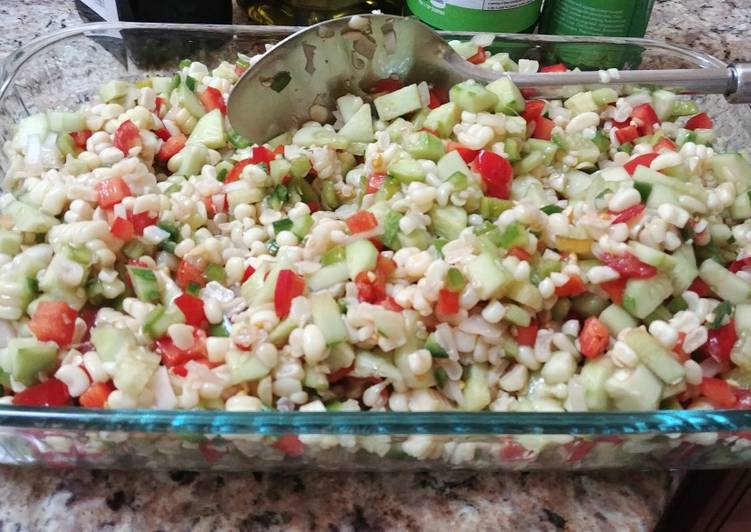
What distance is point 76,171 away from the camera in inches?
41.6

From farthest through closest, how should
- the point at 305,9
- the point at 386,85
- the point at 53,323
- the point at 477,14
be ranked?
the point at 305,9 < the point at 477,14 < the point at 386,85 < the point at 53,323

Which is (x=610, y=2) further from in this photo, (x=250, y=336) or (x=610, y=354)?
(x=250, y=336)

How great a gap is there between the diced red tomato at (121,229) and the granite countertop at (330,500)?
28cm

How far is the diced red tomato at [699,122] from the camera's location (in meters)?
1.23

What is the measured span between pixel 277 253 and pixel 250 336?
0.16 metres

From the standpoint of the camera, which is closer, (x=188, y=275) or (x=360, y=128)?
(x=188, y=275)

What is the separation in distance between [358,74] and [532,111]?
0.27 meters

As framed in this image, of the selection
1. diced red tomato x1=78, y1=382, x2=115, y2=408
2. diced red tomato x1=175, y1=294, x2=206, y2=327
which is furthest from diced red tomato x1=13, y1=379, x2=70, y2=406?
diced red tomato x1=175, y1=294, x2=206, y2=327

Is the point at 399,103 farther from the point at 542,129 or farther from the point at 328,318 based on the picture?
the point at 328,318

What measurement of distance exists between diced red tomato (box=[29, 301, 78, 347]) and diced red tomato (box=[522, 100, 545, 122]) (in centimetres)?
70

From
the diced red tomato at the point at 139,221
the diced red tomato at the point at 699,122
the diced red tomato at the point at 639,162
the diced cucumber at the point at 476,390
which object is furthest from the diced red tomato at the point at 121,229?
the diced red tomato at the point at 699,122

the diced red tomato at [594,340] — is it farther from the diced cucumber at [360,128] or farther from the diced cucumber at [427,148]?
the diced cucumber at [360,128]

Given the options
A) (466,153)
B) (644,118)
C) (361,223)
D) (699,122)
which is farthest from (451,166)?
(699,122)

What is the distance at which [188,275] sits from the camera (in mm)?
953
